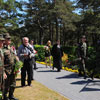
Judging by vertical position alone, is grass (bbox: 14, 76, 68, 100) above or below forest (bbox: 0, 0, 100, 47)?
below

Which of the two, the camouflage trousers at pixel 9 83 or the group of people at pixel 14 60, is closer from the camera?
the group of people at pixel 14 60

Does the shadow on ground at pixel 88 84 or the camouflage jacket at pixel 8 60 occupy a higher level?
the camouflage jacket at pixel 8 60

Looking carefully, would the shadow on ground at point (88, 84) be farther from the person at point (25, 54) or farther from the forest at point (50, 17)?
the forest at point (50, 17)

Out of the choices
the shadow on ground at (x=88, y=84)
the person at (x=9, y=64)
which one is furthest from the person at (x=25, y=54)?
the shadow on ground at (x=88, y=84)

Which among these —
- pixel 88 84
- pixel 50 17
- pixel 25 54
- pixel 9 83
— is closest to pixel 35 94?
pixel 9 83

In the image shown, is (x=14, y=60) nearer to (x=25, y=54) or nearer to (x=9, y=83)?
(x=9, y=83)

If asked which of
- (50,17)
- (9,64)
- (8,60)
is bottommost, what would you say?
(9,64)

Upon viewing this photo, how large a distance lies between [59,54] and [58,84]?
12.1 ft

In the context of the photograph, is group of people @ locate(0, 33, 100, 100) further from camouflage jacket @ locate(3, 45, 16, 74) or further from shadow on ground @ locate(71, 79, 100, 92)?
shadow on ground @ locate(71, 79, 100, 92)

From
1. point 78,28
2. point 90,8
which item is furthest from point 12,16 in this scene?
point 90,8

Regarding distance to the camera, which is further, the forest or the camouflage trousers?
the forest

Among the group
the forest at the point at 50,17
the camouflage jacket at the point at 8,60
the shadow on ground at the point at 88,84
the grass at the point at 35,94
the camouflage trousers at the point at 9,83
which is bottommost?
the grass at the point at 35,94

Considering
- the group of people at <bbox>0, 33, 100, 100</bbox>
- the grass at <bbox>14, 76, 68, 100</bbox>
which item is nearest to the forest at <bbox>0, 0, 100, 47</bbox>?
the group of people at <bbox>0, 33, 100, 100</bbox>

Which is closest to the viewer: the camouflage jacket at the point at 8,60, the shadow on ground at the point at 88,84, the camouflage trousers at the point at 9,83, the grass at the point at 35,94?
the camouflage jacket at the point at 8,60
